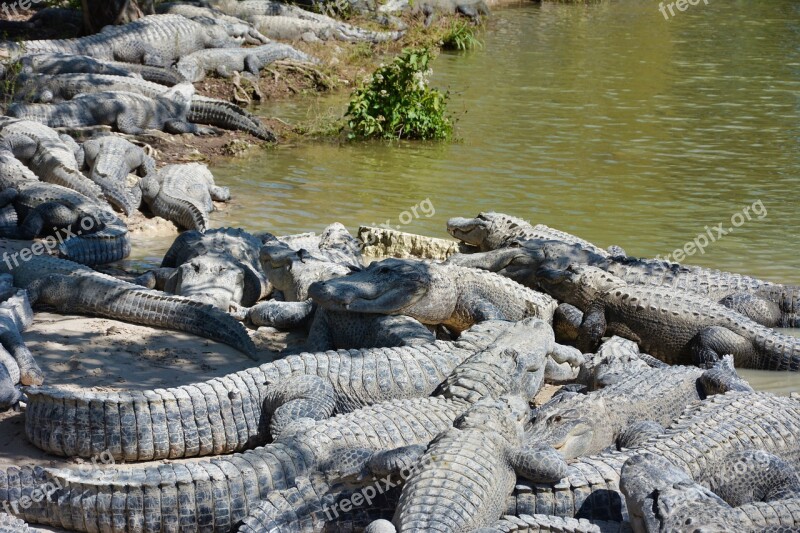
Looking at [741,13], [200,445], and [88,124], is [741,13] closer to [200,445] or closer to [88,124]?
[88,124]

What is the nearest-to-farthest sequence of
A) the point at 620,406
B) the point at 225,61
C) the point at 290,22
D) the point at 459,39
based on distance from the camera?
Result: the point at 620,406, the point at 225,61, the point at 290,22, the point at 459,39

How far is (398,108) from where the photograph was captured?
13211mm

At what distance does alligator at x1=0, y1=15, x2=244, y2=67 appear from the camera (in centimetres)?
1571

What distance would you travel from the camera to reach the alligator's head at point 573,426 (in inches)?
184

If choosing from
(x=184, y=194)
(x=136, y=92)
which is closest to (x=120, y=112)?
(x=136, y=92)

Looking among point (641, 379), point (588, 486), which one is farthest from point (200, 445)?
point (641, 379)

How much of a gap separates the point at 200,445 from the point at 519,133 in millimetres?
9634

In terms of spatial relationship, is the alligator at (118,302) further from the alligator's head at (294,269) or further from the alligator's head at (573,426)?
the alligator's head at (573,426)

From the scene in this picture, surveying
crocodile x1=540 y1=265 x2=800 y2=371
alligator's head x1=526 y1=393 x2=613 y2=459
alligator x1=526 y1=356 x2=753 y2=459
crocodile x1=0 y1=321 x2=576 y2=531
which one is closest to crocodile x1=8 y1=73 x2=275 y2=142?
crocodile x1=540 y1=265 x2=800 y2=371

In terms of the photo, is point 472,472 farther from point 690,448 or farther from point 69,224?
point 69,224

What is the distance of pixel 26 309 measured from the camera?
20.5 feet

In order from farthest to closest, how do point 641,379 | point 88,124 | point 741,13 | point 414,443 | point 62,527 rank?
point 741,13, point 88,124, point 641,379, point 414,443, point 62,527

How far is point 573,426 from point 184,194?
6113 mm

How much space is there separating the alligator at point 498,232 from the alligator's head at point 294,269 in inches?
67.0
